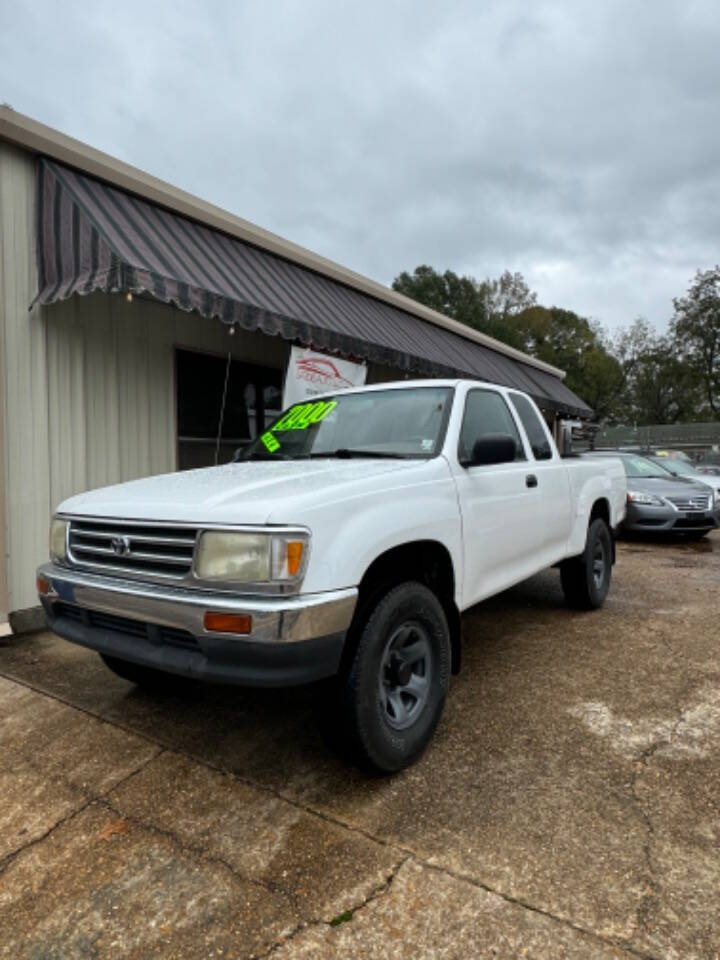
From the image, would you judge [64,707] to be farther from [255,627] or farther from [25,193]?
[25,193]

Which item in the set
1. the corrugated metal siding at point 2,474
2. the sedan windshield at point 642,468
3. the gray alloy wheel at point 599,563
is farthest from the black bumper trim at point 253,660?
the sedan windshield at point 642,468

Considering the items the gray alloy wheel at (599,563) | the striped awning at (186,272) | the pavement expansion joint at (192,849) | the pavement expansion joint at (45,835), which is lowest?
the pavement expansion joint at (45,835)

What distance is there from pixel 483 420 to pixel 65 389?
352 centimetres

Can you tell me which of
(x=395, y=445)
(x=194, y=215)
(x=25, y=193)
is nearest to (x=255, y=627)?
(x=395, y=445)

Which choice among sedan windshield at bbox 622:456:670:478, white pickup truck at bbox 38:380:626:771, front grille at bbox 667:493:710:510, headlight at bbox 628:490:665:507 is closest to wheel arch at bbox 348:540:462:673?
white pickup truck at bbox 38:380:626:771

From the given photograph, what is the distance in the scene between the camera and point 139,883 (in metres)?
2.12

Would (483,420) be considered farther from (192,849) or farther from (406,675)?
(192,849)

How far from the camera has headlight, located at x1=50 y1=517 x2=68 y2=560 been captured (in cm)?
293

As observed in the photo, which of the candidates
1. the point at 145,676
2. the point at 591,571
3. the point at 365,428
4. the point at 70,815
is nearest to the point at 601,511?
the point at 591,571

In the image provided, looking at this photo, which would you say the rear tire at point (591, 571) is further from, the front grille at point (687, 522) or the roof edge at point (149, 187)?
the front grille at point (687, 522)

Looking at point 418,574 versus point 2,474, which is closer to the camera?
point 418,574

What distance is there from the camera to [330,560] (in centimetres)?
230

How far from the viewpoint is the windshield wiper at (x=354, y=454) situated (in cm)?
327

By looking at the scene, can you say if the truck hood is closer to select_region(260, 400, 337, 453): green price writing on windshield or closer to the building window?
select_region(260, 400, 337, 453): green price writing on windshield
